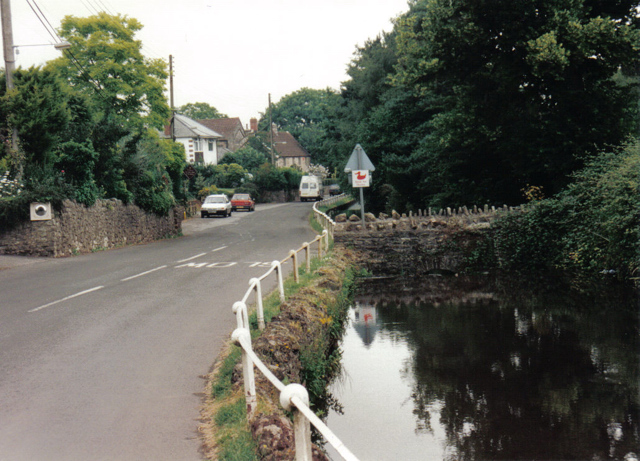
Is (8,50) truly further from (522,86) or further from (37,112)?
(522,86)

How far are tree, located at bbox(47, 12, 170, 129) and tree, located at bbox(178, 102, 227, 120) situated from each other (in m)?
83.7

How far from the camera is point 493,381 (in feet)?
28.7

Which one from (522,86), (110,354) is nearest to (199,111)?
(522,86)

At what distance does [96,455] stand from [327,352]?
5.51 metres

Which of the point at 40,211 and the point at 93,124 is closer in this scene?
the point at 40,211

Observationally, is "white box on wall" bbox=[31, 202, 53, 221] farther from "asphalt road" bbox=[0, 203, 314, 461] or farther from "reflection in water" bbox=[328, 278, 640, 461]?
"reflection in water" bbox=[328, 278, 640, 461]

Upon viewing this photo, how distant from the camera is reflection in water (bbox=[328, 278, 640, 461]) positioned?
6.83 meters

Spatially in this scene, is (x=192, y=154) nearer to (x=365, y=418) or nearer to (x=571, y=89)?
(x=571, y=89)

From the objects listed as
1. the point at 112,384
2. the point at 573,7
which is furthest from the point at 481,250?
the point at 112,384

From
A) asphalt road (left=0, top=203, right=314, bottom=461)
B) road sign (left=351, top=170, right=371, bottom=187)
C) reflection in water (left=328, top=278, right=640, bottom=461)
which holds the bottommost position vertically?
reflection in water (left=328, top=278, right=640, bottom=461)

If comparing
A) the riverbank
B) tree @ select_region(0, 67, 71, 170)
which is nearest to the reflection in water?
the riverbank

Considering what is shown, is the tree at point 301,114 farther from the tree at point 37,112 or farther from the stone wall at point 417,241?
the stone wall at point 417,241

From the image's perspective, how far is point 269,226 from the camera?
129 ft

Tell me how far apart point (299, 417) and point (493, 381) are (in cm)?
577
